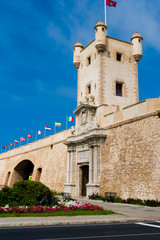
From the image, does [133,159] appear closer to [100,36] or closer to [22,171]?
[100,36]

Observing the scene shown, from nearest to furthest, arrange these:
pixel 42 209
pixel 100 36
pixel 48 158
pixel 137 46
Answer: pixel 42 209, pixel 100 36, pixel 137 46, pixel 48 158

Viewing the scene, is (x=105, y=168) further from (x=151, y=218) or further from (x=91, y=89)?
(x=151, y=218)

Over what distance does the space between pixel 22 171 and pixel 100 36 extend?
33.0 m

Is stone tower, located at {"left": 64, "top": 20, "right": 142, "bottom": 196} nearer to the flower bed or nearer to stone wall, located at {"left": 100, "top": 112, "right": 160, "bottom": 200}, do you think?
stone wall, located at {"left": 100, "top": 112, "right": 160, "bottom": 200}

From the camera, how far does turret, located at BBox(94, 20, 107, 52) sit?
87.6 feet

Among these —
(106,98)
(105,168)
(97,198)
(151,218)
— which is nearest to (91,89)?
(106,98)

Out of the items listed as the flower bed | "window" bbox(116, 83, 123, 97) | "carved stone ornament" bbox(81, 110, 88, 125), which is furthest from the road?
"window" bbox(116, 83, 123, 97)

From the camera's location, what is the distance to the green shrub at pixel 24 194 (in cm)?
1425

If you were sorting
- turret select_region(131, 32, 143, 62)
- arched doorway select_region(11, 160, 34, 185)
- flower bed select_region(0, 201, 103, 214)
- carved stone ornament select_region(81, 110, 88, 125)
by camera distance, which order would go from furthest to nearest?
arched doorway select_region(11, 160, 34, 185) < turret select_region(131, 32, 143, 62) < carved stone ornament select_region(81, 110, 88, 125) < flower bed select_region(0, 201, 103, 214)

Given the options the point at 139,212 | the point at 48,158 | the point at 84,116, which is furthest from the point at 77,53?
the point at 139,212

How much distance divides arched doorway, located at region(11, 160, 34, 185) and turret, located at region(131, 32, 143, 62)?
28.1 metres

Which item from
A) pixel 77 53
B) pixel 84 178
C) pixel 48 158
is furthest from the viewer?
pixel 48 158

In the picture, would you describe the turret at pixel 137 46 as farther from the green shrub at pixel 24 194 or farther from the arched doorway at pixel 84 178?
the green shrub at pixel 24 194

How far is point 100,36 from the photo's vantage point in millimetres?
26891
